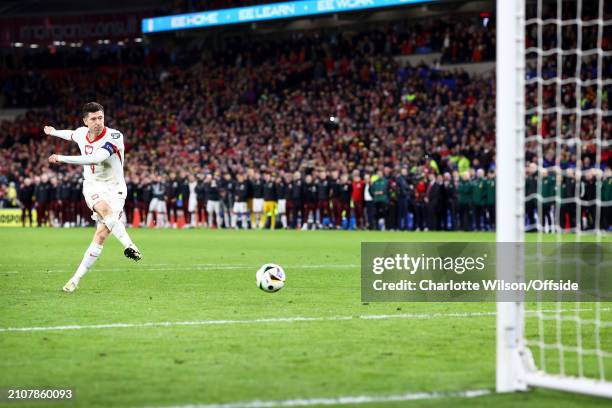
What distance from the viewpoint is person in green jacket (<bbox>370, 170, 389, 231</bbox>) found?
32625mm

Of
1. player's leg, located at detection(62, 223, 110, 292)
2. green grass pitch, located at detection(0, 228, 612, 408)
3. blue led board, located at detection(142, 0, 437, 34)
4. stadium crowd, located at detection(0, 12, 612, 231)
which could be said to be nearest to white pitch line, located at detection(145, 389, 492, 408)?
green grass pitch, located at detection(0, 228, 612, 408)

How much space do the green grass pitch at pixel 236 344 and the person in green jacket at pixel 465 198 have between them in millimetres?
17701

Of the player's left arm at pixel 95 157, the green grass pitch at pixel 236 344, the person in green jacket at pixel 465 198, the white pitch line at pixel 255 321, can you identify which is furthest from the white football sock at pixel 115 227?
the person in green jacket at pixel 465 198

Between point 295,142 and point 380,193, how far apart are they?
363 inches

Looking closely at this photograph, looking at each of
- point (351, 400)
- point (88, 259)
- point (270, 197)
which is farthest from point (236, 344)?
point (270, 197)

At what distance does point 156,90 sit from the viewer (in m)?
51.5

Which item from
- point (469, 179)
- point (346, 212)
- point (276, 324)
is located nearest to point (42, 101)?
point (346, 212)

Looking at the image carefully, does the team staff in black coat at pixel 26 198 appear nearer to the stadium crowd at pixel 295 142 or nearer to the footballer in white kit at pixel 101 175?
the stadium crowd at pixel 295 142

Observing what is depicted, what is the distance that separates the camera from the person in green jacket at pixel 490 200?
101 ft

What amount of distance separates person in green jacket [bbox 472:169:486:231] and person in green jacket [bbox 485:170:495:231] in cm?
12

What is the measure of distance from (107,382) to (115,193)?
6.78m

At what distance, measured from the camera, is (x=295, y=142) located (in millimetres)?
41156

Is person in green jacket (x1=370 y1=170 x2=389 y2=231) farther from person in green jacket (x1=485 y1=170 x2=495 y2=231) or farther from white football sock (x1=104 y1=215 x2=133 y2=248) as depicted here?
white football sock (x1=104 y1=215 x2=133 y2=248)

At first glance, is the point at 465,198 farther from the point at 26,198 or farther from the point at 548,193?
the point at 26,198
